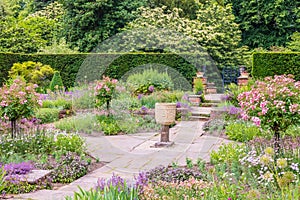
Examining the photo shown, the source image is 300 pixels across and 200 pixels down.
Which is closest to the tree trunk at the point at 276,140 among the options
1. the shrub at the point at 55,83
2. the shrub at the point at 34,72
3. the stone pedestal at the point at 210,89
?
the stone pedestal at the point at 210,89

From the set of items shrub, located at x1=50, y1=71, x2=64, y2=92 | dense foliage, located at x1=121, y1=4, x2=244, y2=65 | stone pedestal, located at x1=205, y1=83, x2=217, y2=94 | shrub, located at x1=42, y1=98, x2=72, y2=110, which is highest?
dense foliage, located at x1=121, y1=4, x2=244, y2=65

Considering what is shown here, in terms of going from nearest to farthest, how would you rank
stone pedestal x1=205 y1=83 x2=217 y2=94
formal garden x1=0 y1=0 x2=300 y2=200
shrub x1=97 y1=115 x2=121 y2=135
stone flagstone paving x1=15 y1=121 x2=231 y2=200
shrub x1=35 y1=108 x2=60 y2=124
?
formal garden x1=0 y1=0 x2=300 y2=200
stone flagstone paving x1=15 y1=121 x2=231 y2=200
shrub x1=97 y1=115 x2=121 y2=135
shrub x1=35 y1=108 x2=60 y2=124
stone pedestal x1=205 y1=83 x2=217 y2=94

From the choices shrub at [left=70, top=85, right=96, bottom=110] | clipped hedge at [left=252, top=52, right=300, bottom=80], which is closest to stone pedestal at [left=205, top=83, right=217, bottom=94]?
clipped hedge at [left=252, top=52, right=300, bottom=80]

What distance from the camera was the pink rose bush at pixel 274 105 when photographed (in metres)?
4.59

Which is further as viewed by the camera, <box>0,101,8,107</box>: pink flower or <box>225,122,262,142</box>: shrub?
<box>225,122,262,142</box>: shrub

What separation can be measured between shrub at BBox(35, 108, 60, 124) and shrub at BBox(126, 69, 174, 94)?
2725 millimetres

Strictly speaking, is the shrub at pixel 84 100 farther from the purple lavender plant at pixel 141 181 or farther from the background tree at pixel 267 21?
the background tree at pixel 267 21

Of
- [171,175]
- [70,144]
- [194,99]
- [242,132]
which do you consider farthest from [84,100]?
[171,175]

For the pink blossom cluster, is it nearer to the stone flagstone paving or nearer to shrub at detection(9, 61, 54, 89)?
the stone flagstone paving

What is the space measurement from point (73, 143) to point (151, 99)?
4.78 meters

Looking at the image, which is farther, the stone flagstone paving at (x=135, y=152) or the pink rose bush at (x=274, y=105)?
the pink rose bush at (x=274, y=105)

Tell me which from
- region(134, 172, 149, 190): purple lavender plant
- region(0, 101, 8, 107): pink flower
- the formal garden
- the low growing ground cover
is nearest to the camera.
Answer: the low growing ground cover

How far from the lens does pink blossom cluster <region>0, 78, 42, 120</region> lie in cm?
565

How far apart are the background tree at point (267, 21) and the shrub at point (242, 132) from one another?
1222 cm
